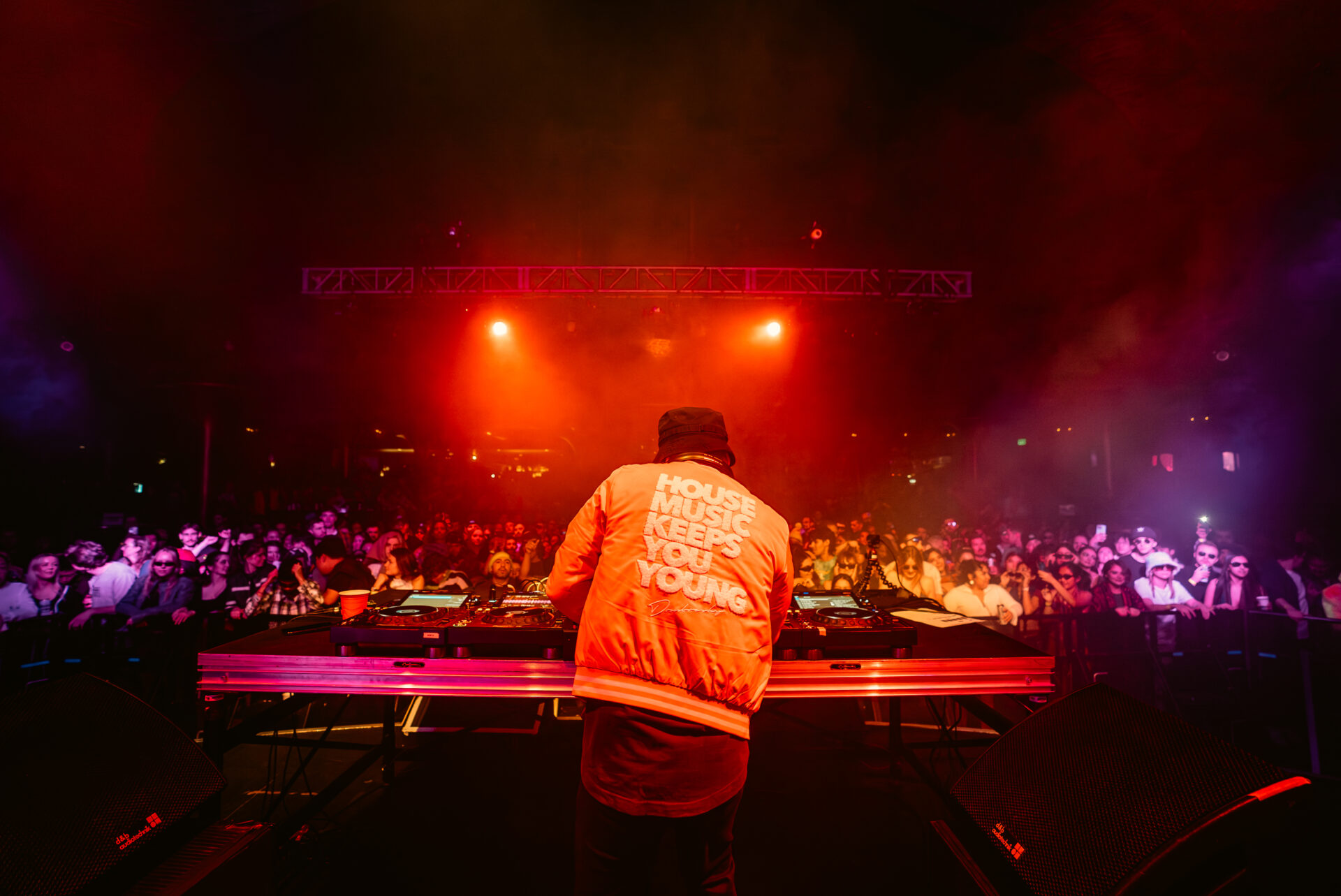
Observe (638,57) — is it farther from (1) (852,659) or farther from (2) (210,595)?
(2) (210,595)

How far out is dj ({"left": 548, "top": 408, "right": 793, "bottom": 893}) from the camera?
145 cm

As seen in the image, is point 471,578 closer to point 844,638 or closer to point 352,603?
point 352,603

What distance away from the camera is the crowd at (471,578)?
473cm

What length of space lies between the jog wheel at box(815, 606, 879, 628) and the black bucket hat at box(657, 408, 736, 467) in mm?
751

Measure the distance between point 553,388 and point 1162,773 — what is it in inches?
477

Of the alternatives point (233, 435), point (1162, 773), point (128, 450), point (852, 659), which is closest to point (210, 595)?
point (852, 659)

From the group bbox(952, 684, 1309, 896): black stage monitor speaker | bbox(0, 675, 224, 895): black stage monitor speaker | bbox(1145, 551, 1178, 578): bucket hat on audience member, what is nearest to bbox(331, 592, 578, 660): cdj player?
bbox(0, 675, 224, 895): black stage monitor speaker

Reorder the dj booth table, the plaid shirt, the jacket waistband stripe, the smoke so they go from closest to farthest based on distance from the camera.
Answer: the jacket waistband stripe → the dj booth table → the plaid shirt → the smoke

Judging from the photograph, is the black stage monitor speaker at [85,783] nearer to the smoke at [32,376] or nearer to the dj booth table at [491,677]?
the dj booth table at [491,677]

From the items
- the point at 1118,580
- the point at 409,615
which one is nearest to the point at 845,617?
the point at 409,615

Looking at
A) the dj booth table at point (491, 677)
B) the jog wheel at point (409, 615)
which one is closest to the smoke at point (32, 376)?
the dj booth table at point (491, 677)

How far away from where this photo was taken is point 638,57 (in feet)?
16.1

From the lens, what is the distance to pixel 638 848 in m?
1.47

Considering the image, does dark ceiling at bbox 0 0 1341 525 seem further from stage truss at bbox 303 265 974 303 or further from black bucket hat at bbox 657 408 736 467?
black bucket hat at bbox 657 408 736 467
